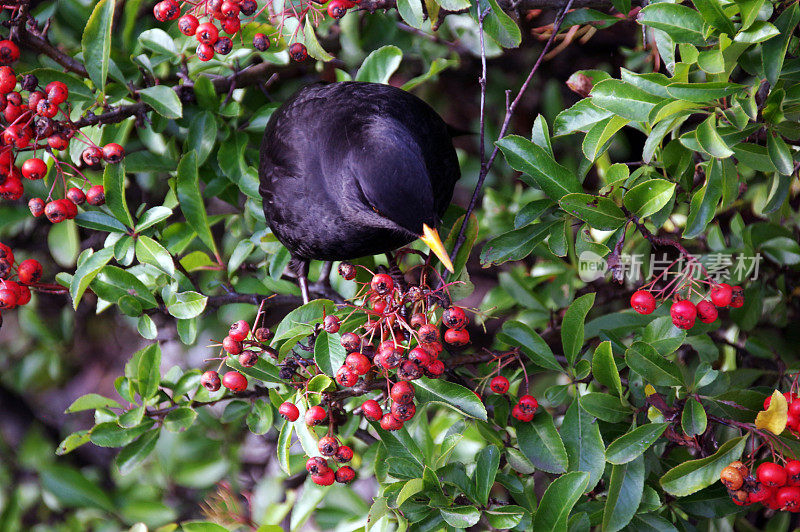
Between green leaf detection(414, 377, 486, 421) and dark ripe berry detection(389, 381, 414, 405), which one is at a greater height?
dark ripe berry detection(389, 381, 414, 405)

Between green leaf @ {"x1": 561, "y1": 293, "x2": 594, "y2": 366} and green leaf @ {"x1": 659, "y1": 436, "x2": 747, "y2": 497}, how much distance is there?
319 millimetres

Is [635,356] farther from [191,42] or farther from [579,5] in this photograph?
[191,42]

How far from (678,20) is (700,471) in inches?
35.5

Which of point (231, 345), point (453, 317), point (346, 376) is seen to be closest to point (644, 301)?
point (453, 317)

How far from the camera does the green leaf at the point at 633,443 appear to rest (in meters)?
1.29

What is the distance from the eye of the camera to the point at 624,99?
4.39 feet

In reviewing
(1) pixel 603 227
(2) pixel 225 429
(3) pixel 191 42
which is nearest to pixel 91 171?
(3) pixel 191 42

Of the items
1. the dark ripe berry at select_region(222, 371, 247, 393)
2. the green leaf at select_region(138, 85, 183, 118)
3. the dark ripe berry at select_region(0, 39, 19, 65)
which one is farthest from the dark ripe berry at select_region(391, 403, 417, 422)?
the dark ripe berry at select_region(0, 39, 19, 65)

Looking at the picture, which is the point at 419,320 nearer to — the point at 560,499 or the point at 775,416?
the point at 560,499

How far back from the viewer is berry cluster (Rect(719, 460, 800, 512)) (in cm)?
126

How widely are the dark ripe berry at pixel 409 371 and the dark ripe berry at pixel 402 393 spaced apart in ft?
0.06

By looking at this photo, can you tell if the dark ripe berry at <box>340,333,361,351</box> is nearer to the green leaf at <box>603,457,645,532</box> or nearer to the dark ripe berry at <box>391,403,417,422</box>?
the dark ripe berry at <box>391,403,417,422</box>

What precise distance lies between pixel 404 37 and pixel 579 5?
648 millimetres

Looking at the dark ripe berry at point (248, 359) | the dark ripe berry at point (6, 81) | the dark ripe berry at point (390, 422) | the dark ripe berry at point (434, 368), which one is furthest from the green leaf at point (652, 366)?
the dark ripe berry at point (6, 81)
